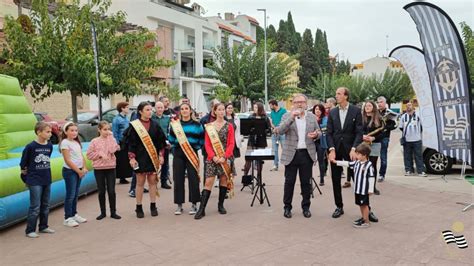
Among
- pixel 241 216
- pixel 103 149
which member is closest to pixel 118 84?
pixel 103 149

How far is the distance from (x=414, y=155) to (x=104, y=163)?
730cm

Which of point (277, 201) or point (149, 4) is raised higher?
point (149, 4)

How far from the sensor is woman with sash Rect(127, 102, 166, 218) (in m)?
6.74

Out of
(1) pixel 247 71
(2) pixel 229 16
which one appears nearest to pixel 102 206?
(1) pixel 247 71

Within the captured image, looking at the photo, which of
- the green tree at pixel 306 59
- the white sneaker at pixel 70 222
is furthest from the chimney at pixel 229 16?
the white sneaker at pixel 70 222

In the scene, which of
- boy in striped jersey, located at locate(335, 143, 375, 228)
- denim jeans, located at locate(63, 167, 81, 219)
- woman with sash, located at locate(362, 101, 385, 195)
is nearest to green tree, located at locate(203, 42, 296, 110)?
woman with sash, located at locate(362, 101, 385, 195)

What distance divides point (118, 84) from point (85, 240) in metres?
8.04

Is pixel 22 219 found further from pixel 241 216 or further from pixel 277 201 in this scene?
pixel 277 201

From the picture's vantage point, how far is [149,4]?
36562mm

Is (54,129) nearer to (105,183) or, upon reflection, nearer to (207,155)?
(105,183)

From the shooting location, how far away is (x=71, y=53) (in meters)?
11.9

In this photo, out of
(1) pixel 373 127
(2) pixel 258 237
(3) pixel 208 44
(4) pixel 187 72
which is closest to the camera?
(2) pixel 258 237

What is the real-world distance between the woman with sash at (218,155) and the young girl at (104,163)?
1.38 meters

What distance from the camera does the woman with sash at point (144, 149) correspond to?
22.1 ft
